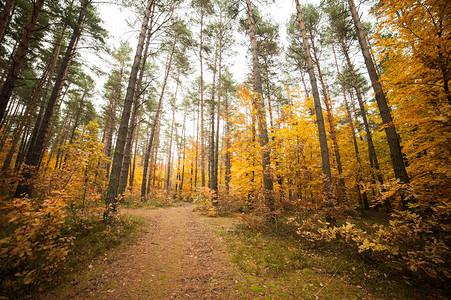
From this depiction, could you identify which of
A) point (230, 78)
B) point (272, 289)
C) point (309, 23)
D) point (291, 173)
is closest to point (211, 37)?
point (230, 78)

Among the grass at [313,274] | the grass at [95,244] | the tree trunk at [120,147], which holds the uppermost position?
the tree trunk at [120,147]

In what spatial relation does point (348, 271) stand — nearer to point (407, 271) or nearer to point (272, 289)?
point (407, 271)

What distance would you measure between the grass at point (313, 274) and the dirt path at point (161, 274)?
0.58m

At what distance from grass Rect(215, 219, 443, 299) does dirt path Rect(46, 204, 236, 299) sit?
1.89ft

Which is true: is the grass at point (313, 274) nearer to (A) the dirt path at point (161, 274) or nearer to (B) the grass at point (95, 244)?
(A) the dirt path at point (161, 274)

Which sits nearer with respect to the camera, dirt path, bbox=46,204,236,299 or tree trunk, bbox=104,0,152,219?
dirt path, bbox=46,204,236,299

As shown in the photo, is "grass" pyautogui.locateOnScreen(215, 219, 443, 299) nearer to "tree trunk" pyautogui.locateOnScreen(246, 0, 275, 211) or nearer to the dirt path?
the dirt path

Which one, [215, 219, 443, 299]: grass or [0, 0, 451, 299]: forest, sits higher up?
[0, 0, 451, 299]: forest

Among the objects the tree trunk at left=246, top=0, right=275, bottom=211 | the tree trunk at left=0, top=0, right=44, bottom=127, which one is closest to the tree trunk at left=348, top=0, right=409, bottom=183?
the tree trunk at left=246, top=0, right=275, bottom=211

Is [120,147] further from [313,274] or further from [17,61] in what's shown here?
[313,274]

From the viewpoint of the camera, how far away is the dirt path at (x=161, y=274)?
3123mm

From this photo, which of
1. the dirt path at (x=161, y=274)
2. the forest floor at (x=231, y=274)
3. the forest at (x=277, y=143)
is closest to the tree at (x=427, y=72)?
the forest at (x=277, y=143)

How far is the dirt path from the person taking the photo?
123 inches

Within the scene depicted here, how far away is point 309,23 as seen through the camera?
38.9 feet
